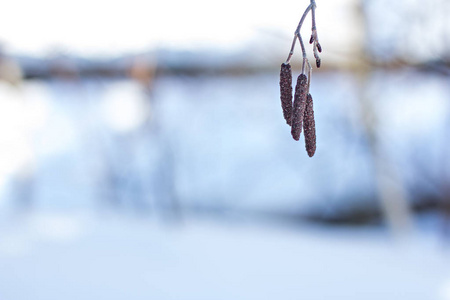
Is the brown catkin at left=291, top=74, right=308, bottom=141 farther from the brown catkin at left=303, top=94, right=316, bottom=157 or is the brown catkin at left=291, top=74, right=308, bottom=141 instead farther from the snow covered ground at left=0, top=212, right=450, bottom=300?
the snow covered ground at left=0, top=212, right=450, bottom=300

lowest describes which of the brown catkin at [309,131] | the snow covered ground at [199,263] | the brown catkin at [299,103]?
the snow covered ground at [199,263]

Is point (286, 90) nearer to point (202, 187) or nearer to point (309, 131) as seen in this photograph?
point (309, 131)

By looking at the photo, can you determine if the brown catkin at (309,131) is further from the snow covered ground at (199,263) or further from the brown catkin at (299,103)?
the snow covered ground at (199,263)

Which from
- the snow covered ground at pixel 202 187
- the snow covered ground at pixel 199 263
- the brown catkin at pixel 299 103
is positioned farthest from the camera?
the snow covered ground at pixel 202 187

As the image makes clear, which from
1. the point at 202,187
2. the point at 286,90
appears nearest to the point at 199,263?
the point at 286,90

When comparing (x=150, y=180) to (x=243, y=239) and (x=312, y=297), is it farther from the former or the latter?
(x=312, y=297)

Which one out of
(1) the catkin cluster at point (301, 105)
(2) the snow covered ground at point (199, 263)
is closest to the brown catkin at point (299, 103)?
(1) the catkin cluster at point (301, 105)

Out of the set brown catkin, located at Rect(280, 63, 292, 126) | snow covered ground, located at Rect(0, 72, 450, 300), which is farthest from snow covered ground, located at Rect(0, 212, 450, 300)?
brown catkin, located at Rect(280, 63, 292, 126)

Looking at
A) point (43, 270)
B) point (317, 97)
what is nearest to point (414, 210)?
point (317, 97)
